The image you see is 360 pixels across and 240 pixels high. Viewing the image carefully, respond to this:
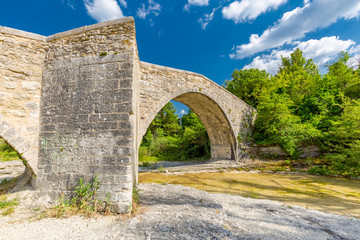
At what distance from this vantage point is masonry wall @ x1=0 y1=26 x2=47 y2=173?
10.2ft

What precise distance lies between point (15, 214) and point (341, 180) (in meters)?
9.52

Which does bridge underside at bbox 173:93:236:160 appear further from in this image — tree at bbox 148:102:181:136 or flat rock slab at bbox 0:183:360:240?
tree at bbox 148:102:181:136

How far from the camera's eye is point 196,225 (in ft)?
8.46

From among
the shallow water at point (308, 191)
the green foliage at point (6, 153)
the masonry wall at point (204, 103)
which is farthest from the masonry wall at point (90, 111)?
the green foliage at point (6, 153)

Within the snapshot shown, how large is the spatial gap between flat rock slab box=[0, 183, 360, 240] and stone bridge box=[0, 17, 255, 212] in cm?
53

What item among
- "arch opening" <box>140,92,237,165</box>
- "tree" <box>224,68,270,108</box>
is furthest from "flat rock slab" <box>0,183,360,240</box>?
"tree" <box>224,68,270,108</box>

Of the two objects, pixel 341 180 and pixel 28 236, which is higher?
pixel 28 236

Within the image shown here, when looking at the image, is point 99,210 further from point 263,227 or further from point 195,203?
point 263,227

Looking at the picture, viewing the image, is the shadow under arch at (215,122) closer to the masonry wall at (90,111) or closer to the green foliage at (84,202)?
the masonry wall at (90,111)

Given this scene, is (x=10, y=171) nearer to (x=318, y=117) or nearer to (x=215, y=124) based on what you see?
(x=215, y=124)

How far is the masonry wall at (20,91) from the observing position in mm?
3120

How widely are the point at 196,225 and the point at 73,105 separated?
3013 millimetres

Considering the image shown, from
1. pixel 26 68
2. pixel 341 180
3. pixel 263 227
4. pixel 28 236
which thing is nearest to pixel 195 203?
pixel 263 227

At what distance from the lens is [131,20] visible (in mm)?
3461
